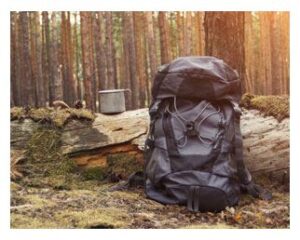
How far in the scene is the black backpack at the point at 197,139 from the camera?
2273mm

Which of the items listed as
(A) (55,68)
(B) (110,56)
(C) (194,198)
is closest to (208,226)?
(C) (194,198)

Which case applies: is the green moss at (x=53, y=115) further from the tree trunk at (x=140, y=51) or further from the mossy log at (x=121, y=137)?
the tree trunk at (x=140, y=51)

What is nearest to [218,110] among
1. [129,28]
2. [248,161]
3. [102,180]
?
[248,161]

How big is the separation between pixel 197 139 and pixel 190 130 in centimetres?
6

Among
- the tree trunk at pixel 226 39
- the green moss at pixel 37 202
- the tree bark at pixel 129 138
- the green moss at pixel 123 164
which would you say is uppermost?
the tree trunk at pixel 226 39

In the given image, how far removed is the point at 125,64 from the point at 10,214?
152 inches

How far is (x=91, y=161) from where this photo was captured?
2.73 m

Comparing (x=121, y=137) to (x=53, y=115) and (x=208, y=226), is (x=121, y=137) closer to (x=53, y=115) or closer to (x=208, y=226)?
(x=53, y=115)

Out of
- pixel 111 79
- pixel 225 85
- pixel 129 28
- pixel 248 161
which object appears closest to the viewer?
pixel 225 85

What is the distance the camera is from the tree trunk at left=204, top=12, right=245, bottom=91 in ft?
9.42

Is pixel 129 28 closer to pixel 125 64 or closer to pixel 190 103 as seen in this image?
pixel 125 64

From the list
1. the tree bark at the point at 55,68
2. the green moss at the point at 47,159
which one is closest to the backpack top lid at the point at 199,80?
the green moss at the point at 47,159

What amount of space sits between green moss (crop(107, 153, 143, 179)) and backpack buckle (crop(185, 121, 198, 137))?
19.5 inches

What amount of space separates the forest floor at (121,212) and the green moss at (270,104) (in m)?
0.42
